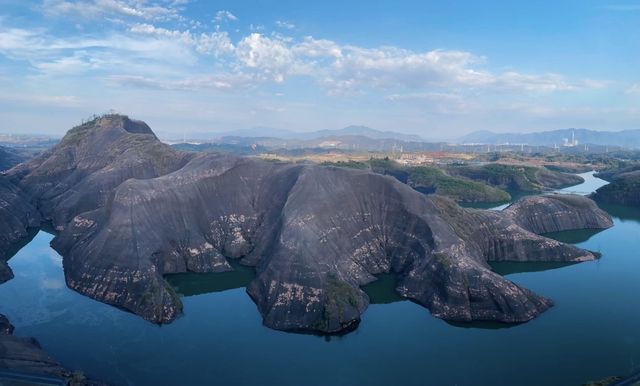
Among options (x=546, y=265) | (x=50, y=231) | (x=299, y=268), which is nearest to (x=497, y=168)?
(x=546, y=265)

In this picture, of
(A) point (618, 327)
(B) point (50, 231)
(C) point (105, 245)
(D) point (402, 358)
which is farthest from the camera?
(B) point (50, 231)

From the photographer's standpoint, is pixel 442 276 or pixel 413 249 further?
pixel 413 249

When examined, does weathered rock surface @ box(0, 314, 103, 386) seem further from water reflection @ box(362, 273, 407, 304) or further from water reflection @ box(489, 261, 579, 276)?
water reflection @ box(489, 261, 579, 276)

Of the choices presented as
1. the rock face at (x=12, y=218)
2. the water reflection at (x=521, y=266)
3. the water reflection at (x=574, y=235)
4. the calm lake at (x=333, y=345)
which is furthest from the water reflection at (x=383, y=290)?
the rock face at (x=12, y=218)

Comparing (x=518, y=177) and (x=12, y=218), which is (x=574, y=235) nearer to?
(x=518, y=177)

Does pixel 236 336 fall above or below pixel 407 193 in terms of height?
below

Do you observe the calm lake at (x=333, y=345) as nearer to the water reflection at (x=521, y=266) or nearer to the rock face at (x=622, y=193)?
the water reflection at (x=521, y=266)

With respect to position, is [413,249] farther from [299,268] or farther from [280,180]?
[280,180]
